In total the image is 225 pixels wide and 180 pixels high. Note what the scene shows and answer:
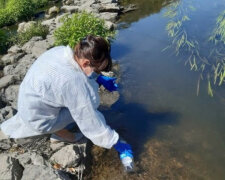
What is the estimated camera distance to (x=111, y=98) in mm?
4160

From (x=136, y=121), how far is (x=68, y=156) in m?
1.18

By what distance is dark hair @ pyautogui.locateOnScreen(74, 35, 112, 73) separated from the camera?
6.93ft

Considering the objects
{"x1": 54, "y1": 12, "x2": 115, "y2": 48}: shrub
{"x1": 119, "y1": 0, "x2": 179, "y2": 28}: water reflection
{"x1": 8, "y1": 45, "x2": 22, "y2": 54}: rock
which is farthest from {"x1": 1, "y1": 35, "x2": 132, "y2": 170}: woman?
{"x1": 119, "y1": 0, "x2": 179, "y2": 28}: water reflection

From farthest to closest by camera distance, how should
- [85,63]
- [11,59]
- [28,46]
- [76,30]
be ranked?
[28,46] < [11,59] < [76,30] < [85,63]

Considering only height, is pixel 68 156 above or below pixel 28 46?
below

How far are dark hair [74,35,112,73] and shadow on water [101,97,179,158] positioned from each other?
1546 mm

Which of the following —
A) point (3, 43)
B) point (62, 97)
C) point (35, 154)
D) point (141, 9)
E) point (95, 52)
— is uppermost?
point (95, 52)

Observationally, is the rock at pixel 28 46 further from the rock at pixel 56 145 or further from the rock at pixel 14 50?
the rock at pixel 56 145

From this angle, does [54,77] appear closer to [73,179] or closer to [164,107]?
[73,179]

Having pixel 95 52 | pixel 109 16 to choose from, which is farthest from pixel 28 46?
pixel 95 52

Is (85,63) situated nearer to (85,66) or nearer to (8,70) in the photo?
(85,66)

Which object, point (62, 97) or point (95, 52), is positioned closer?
point (95, 52)

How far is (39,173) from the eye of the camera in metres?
2.58

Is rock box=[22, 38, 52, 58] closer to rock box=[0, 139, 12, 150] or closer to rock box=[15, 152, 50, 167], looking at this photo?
rock box=[0, 139, 12, 150]
